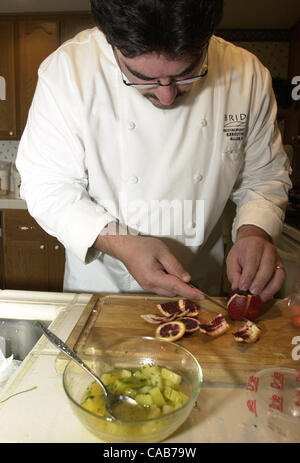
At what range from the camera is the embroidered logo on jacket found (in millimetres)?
1065

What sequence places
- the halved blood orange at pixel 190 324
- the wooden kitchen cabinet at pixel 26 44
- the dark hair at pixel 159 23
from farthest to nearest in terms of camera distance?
the wooden kitchen cabinet at pixel 26 44
the halved blood orange at pixel 190 324
the dark hair at pixel 159 23

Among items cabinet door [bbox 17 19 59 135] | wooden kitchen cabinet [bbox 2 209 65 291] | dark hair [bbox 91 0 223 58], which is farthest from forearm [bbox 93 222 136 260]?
cabinet door [bbox 17 19 59 135]

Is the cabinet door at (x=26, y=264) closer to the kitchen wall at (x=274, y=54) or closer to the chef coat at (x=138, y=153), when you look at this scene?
the chef coat at (x=138, y=153)

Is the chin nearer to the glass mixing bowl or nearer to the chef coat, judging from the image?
the chef coat

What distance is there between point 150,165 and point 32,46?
230 cm

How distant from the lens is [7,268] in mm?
2816

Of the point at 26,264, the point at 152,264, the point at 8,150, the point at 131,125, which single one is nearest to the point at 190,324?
the point at 152,264

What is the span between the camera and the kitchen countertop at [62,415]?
0.55 m

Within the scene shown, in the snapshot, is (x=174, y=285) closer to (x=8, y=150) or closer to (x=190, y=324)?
(x=190, y=324)

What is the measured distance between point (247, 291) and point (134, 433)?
51 centimetres

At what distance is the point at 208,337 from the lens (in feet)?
2.75

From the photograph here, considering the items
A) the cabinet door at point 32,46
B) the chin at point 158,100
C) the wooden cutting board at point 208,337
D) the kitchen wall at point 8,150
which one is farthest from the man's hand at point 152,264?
the kitchen wall at point 8,150

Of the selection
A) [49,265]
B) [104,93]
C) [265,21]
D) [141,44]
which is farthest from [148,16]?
[265,21]

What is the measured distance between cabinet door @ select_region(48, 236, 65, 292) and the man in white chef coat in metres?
1.61
